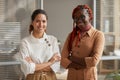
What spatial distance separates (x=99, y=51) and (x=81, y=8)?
0.39 m

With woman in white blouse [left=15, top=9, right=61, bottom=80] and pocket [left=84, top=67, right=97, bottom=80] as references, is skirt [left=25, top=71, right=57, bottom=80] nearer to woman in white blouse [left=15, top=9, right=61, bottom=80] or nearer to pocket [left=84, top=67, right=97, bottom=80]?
woman in white blouse [left=15, top=9, right=61, bottom=80]

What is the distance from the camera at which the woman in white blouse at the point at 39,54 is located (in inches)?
100.0

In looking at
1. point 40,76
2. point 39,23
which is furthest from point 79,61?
point 39,23

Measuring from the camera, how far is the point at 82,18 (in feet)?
7.42

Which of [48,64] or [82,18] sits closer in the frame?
[82,18]

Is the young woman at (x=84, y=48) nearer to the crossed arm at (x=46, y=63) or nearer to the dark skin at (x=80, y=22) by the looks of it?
the dark skin at (x=80, y=22)

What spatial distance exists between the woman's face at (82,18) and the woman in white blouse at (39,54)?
1.42 feet

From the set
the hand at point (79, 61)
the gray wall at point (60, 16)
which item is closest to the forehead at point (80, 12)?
the hand at point (79, 61)

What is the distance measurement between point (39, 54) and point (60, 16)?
2313 millimetres

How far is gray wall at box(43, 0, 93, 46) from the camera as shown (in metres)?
4.73

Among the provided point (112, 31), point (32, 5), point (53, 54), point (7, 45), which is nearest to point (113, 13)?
point (112, 31)

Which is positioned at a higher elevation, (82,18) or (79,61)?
(82,18)

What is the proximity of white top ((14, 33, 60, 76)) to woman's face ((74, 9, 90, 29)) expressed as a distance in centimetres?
46

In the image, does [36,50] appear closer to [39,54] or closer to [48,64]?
[39,54]
